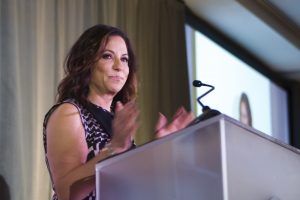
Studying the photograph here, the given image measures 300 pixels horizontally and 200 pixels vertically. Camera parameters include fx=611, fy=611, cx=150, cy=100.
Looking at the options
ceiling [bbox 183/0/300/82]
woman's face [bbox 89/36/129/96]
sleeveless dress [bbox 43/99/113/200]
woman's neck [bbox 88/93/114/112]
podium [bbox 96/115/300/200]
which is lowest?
podium [bbox 96/115/300/200]

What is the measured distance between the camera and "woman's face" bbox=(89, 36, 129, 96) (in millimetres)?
1739

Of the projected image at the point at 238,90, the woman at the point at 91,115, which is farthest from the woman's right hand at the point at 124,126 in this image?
the projected image at the point at 238,90

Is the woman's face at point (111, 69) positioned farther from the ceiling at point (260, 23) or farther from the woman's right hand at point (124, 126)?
the ceiling at point (260, 23)

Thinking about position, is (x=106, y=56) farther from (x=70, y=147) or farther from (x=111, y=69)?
(x=70, y=147)

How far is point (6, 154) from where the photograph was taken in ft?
6.09

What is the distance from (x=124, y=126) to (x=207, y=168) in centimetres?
39

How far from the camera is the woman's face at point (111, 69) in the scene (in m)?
1.74

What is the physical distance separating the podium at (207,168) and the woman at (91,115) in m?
0.19

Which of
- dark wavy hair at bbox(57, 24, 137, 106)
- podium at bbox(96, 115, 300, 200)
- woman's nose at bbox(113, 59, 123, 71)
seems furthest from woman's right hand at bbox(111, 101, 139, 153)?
woman's nose at bbox(113, 59, 123, 71)

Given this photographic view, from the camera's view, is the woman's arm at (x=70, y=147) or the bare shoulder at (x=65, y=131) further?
the bare shoulder at (x=65, y=131)

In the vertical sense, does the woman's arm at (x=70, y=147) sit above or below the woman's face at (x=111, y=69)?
below

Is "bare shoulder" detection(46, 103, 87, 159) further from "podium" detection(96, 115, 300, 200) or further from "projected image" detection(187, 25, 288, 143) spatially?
"projected image" detection(187, 25, 288, 143)

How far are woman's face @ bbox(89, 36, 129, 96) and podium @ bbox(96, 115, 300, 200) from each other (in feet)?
1.92

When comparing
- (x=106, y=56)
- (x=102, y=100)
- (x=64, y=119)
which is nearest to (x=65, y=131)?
(x=64, y=119)
